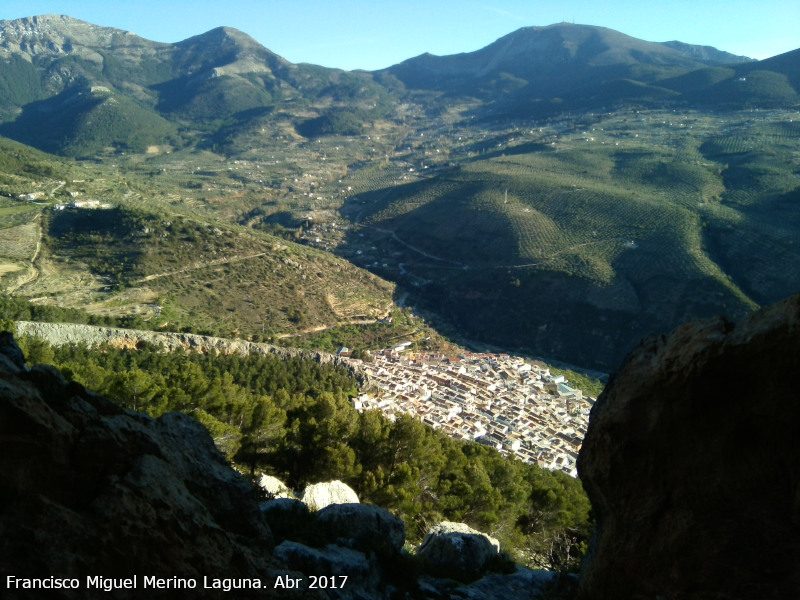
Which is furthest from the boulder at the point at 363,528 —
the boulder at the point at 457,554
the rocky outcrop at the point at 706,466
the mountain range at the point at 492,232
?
the mountain range at the point at 492,232

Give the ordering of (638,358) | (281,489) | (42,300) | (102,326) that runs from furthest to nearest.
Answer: (42,300) < (102,326) < (281,489) < (638,358)

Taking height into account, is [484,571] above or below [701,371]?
below

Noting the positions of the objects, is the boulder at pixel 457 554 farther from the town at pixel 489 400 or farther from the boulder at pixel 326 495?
the town at pixel 489 400

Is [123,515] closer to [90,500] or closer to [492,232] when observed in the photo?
[90,500]

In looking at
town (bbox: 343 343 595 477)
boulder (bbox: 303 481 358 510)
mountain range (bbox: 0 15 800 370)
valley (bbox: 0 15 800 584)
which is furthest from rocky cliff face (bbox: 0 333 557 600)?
mountain range (bbox: 0 15 800 370)

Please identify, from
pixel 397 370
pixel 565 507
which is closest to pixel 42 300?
pixel 397 370

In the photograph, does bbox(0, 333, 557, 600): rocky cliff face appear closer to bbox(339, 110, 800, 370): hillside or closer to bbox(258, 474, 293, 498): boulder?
bbox(258, 474, 293, 498): boulder

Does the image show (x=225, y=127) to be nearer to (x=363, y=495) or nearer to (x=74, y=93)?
(x=74, y=93)
